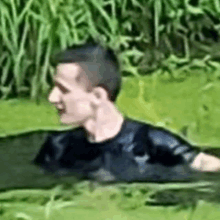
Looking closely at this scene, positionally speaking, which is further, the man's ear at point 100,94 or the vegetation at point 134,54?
the vegetation at point 134,54

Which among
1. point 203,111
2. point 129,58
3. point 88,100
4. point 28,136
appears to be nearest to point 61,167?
point 88,100

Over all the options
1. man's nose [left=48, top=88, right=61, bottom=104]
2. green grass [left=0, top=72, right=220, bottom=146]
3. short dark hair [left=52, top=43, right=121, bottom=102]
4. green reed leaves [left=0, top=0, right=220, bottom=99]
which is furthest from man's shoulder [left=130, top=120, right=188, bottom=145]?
green reed leaves [left=0, top=0, right=220, bottom=99]

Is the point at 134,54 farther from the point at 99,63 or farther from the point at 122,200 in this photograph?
the point at 122,200

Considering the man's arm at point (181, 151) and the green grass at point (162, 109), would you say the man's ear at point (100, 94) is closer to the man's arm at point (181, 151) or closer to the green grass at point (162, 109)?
the man's arm at point (181, 151)

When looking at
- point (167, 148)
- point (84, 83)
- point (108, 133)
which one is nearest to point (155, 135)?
point (167, 148)

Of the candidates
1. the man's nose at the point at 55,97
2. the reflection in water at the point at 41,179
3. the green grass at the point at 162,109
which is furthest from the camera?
the green grass at the point at 162,109

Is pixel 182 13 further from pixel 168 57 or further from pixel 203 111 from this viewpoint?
pixel 203 111

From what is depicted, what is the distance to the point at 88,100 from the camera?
8.32 feet

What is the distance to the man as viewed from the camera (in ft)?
8.30

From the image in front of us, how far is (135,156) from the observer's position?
2588 millimetres

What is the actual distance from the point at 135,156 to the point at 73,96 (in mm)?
341

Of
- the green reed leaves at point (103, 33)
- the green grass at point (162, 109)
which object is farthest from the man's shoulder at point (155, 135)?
the green reed leaves at point (103, 33)

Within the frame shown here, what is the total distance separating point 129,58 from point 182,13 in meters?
0.43

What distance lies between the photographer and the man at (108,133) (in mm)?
2531
